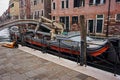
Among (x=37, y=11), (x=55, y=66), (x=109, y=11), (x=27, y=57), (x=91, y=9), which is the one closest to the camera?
(x=55, y=66)

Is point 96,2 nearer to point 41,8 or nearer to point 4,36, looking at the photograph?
point 41,8

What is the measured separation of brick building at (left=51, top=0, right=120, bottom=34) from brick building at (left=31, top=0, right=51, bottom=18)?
278 cm

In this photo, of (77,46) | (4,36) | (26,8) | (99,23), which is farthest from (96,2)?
(26,8)

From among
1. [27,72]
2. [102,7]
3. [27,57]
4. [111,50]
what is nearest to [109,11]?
[102,7]

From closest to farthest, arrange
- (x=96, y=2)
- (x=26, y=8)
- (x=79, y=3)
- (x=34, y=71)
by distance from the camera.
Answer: (x=34, y=71) < (x=96, y=2) < (x=79, y=3) < (x=26, y=8)

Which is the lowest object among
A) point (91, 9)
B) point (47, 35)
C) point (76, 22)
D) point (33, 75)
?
point (33, 75)

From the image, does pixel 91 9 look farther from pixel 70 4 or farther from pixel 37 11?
pixel 37 11

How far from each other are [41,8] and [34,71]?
23.4m

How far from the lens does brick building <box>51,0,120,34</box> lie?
15023 mm

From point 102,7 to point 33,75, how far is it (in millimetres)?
13866

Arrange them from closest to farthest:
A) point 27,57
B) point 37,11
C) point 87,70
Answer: point 87,70, point 27,57, point 37,11

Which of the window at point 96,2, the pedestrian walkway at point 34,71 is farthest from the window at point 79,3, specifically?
the pedestrian walkway at point 34,71

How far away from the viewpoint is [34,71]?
4.92m

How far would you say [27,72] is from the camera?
4.84m
